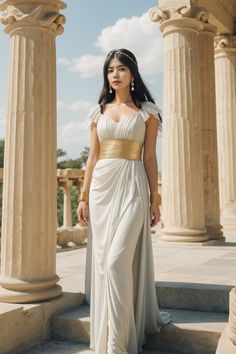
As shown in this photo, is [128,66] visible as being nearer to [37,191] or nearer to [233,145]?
[37,191]

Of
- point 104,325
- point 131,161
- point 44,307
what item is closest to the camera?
point 104,325

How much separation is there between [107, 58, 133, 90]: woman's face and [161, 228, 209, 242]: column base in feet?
81.1

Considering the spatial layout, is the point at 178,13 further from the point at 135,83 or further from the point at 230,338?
the point at 230,338

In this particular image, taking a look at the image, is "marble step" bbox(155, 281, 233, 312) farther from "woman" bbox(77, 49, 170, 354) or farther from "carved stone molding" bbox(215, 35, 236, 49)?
"carved stone molding" bbox(215, 35, 236, 49)

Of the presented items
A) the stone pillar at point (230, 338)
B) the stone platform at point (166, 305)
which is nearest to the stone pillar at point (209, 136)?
the stone platform at point (166, 305)

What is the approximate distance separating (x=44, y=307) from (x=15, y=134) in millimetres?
7509

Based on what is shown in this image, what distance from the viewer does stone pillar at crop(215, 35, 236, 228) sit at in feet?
186

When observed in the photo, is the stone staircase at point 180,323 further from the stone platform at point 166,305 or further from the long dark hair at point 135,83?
the long dark hair at point 135,83

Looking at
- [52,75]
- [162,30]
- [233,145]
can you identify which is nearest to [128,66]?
[52,75]

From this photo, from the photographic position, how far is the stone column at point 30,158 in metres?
19.5

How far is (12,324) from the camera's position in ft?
57.3

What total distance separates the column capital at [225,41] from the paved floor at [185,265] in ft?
85.8

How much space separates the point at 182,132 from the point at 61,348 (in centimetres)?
2607

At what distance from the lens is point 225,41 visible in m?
55.2
